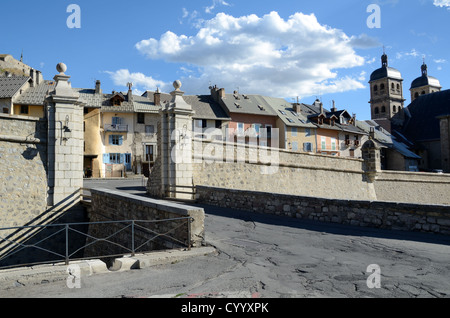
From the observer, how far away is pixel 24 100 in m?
35.4

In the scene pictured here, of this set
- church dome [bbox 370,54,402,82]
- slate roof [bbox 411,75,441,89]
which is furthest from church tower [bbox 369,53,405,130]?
slate roof [bbox 411,75,441,89]

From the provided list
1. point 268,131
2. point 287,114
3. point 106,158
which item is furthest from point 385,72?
point 106,158

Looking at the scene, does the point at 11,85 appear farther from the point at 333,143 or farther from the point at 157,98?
the point at 333,143

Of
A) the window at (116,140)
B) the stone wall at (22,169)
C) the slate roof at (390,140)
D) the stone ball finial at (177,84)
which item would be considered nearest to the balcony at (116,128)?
the window at (116,140)

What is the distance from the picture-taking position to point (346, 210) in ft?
34.4

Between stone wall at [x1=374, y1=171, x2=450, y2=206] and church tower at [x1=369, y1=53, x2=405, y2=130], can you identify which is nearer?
stone wall at [x1=374, y1=171, x2=450, y2=206]

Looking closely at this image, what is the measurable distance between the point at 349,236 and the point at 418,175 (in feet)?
82.4

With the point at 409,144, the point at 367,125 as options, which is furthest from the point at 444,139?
the point at 367,125

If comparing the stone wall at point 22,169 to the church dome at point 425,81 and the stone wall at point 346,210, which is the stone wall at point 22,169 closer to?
the stone wall at point 346,210

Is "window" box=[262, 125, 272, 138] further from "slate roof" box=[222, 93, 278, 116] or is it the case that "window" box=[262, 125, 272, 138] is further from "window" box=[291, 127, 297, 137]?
"window" box=[291, 127, 297, 137]

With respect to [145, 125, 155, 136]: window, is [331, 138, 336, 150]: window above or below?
below

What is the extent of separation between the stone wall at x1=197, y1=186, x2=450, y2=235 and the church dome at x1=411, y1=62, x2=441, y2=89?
81217 millimetres

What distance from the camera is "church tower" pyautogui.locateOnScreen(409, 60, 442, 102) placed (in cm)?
7769

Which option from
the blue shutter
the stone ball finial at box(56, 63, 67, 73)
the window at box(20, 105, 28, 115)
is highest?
the window at box(20, 105, 28, 115)
